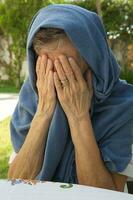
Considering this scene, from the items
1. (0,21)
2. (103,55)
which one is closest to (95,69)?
(103,55)

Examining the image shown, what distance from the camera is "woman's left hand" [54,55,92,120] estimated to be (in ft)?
6.82

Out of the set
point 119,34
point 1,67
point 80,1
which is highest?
point 80,1

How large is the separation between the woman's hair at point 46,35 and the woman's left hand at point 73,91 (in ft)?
0.31

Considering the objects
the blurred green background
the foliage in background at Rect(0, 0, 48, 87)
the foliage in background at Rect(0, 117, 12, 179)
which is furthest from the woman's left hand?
the foliage in background at Rect(0, 0, 48, 87)

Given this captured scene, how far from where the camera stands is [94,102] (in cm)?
216

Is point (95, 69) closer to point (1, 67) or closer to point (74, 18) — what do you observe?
point (74, 18)

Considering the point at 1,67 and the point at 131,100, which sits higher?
the point at 131,100

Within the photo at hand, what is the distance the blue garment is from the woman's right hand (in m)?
0.04

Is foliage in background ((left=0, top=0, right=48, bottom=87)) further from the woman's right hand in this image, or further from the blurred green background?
the woman's right hand

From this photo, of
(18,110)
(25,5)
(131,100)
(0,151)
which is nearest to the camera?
(131,100)

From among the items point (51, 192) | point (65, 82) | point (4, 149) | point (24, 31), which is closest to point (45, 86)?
point (65, 82)

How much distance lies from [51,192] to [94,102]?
569mm

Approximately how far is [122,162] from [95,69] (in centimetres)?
41

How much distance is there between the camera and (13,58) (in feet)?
64.1
